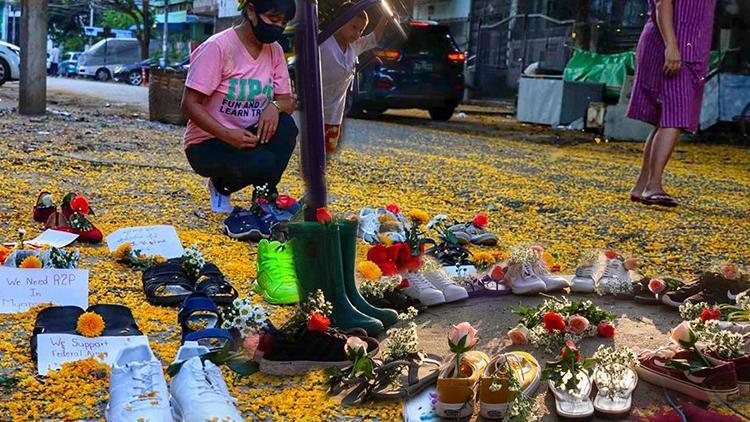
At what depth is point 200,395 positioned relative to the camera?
2141 millimetres

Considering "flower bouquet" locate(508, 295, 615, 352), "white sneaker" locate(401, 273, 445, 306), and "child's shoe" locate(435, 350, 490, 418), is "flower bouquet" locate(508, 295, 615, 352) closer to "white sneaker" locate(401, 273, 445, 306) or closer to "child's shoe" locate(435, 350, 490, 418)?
"white sneaker" locate(401, 273, 445, 306)

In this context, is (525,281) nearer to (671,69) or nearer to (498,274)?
(498,274)

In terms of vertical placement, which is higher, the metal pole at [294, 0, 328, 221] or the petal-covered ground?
the metal pole at [294, 0, 328, 221]

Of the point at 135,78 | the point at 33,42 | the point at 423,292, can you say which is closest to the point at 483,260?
the point at 423,292

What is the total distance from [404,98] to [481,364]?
11368 mm

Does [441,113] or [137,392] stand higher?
[441,113]

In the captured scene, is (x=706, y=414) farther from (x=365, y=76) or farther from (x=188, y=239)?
(x=365, y=76)

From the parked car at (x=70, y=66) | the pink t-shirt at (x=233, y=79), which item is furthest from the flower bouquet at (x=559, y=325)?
the parked car at (x=70, y=66)

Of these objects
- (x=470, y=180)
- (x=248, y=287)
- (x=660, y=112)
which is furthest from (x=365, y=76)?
(x=248, y=287)

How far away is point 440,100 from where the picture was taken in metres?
14.7

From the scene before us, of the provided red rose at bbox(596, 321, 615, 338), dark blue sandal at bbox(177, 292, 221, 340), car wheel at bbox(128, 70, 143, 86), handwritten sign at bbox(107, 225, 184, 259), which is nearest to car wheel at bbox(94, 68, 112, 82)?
car wheel at bbox(128, 70, 143, 86)

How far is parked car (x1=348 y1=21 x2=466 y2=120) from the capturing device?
13391 mm

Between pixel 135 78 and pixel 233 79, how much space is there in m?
29.8

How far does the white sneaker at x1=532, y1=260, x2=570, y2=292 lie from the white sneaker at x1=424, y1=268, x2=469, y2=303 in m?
0.30
